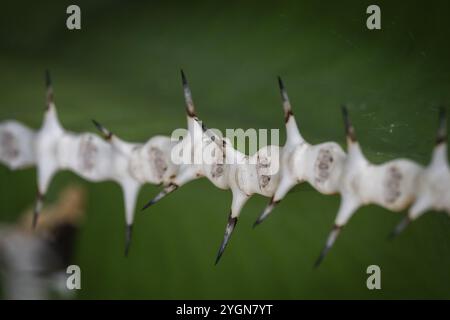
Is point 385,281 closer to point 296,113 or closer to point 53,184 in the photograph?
point 296,113

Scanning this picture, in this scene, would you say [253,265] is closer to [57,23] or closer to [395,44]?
[395,44]

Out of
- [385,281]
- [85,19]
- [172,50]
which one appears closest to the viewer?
[385,281]

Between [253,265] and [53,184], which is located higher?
[53,184]

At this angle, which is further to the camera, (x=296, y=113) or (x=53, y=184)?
(x=53, y=184)
